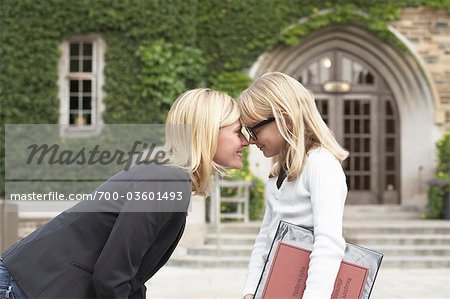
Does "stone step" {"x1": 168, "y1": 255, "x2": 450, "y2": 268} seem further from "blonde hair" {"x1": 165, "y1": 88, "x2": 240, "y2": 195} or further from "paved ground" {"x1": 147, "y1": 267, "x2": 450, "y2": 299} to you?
"blonde hair" {"x1": 165, "y1": 88, "x2": 240, "y2": 195}

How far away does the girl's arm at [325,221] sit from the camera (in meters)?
2.44

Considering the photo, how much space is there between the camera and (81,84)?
1280 cm

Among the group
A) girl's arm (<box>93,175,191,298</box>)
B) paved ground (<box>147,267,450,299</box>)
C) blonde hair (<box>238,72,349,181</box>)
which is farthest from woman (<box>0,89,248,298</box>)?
paved ground (<box>147,267,450,299</box>)

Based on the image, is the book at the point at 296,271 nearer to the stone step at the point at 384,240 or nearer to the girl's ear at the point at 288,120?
the girl's ear at the point at 288,120

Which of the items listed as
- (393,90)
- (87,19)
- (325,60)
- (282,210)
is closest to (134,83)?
(87,19)

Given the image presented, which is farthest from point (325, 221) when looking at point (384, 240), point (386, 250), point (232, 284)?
point (384, 240)

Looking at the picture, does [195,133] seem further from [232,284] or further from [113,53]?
[113,53]

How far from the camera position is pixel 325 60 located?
1350cm

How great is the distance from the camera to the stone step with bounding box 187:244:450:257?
33.0ft

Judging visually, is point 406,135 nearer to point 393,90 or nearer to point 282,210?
point 393,90

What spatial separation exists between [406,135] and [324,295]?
1126 centimetres

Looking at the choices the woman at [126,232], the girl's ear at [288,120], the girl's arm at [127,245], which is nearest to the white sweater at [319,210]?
the girl's ear at [288,120]

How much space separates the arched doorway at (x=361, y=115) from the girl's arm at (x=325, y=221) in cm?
1100

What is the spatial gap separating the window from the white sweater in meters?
10.2
